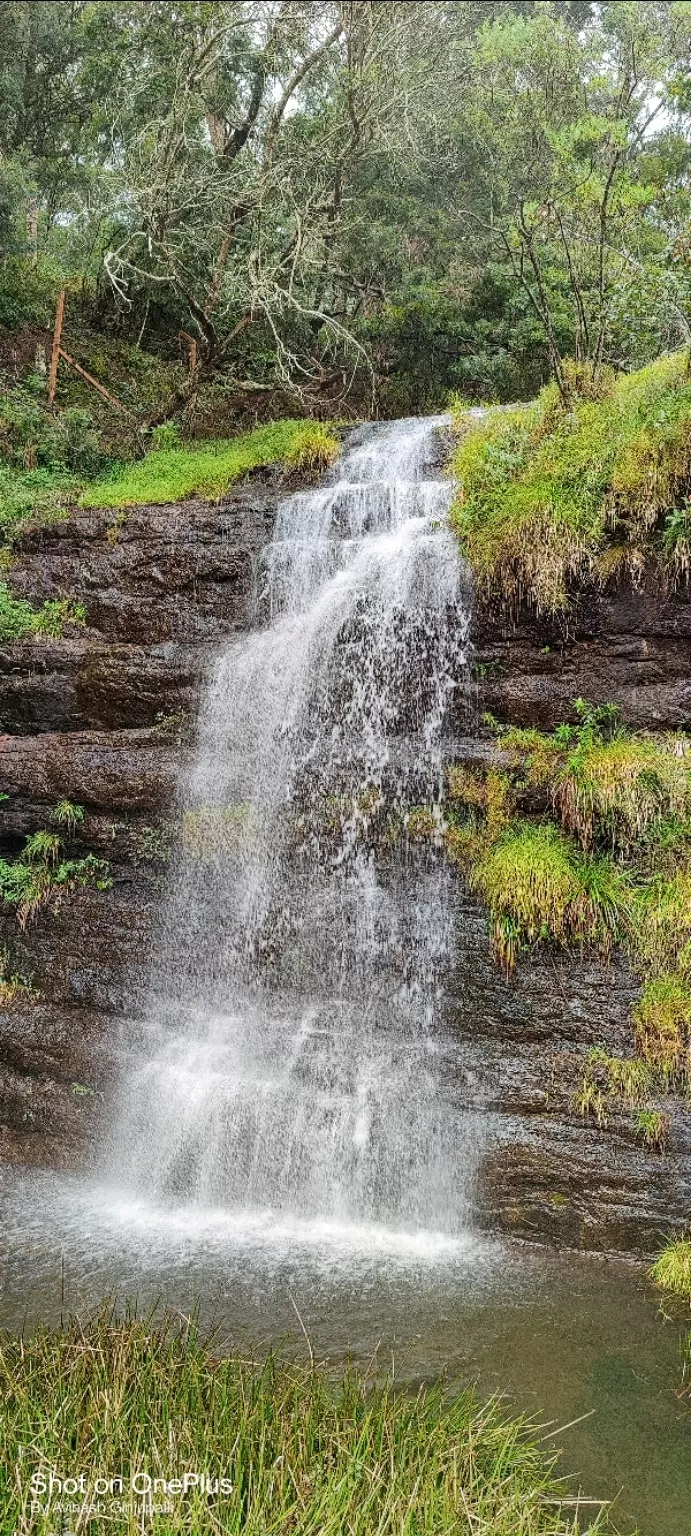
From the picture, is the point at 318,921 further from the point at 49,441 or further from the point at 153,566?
the point at 49,441

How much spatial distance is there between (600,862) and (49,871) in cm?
503

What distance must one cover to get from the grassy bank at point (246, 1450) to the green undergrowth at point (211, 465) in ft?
31.7

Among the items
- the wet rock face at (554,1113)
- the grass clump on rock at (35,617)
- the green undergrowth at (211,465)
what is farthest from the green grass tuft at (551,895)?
the green undergrowth at (211,465)

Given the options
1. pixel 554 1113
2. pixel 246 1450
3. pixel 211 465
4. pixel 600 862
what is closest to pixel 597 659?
pixel 600 862

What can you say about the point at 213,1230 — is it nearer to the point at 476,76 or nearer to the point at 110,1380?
the point at 110,1380

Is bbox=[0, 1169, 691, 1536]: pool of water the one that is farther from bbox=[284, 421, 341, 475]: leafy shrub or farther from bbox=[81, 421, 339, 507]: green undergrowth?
bbox=[284, 421, 341, 475]: leafy shrub

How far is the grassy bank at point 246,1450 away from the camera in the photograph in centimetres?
280

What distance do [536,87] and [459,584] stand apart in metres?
13.7

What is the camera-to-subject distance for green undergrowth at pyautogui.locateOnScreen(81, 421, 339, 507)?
11789mm

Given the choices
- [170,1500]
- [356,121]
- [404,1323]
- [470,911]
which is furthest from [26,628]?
[356,121]

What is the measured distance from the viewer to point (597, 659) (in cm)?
795

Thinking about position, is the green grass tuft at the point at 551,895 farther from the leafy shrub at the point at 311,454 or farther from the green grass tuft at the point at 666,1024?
the leafy shrub at the point at 311,454

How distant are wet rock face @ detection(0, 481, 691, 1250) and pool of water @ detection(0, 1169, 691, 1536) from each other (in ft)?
1.94

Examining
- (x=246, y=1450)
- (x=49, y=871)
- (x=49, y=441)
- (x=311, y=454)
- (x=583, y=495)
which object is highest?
(x=49, y=441)
